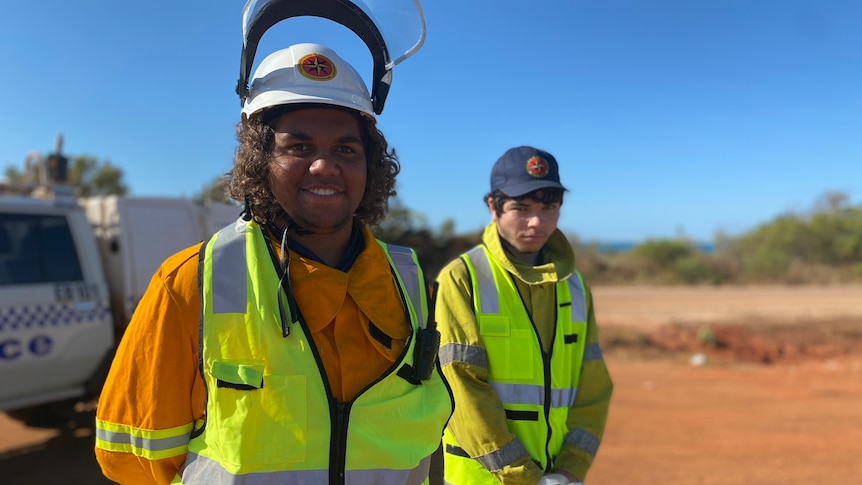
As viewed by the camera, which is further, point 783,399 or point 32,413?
point 783,399

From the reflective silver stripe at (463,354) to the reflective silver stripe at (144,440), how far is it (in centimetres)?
106

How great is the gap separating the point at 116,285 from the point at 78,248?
45 cm

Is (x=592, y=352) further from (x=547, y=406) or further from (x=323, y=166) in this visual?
(x=323, y=166)

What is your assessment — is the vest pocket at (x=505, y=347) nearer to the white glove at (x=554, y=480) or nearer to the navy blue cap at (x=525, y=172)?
the white glove at (x=554, y=480)

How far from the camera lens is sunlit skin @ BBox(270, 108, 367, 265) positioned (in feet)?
4.61

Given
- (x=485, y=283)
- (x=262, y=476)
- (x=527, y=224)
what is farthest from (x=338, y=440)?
(x=527, y=224)

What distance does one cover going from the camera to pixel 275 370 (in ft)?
4.13

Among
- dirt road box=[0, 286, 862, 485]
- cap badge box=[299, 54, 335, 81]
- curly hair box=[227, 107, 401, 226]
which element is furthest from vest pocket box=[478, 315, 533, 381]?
dirt road box=[0, 286, 862, 485]

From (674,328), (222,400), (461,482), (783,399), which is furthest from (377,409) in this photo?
(674,328)

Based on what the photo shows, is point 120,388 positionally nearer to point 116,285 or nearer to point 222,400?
point 222,400

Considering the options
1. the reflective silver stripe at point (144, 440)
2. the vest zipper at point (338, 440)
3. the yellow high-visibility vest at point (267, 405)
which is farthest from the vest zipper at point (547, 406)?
the reflective silver stripe at point (144, 440)

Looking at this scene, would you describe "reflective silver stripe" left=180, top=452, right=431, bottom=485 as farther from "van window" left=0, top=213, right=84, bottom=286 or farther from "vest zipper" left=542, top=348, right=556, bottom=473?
"van window" left=0, top=213, right=84, bottom=286

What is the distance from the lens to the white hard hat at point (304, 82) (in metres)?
1.40

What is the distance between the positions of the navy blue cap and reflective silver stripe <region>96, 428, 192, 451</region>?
160cm
